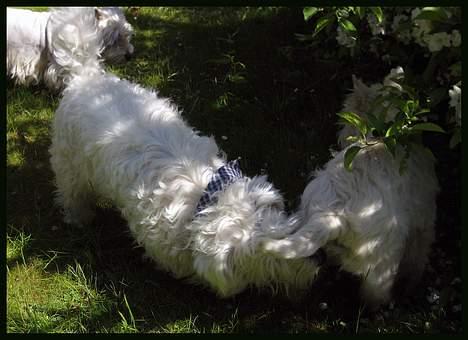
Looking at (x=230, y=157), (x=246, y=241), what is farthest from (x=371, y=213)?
(x=230, y=157)

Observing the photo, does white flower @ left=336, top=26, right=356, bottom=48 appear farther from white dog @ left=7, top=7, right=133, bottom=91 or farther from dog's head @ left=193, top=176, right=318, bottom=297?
white dog @ left=7, top=7, right=133, bottom=91

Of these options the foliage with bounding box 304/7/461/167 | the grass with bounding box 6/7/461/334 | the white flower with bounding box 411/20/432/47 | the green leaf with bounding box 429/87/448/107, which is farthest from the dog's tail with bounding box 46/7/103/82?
the green leaf with bounding box 429/87/448/107

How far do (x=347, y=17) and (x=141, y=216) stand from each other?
1.50 m

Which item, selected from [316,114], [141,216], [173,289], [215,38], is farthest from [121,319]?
[215,38]

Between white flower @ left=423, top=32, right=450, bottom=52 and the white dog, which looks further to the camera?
the white dog

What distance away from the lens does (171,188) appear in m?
2.87

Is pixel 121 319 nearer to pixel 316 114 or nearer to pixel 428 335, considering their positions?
pixel 428 335

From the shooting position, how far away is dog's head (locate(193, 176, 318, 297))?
8.59ft

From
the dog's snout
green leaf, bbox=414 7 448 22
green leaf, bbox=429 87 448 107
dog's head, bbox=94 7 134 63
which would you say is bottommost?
dog's head, bbox=94 7 134 63

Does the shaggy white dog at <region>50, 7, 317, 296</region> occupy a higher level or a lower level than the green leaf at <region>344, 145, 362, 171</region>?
lower

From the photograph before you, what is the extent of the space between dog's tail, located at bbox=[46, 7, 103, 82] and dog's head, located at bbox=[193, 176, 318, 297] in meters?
1.48

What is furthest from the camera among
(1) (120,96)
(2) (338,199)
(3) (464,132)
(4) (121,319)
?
(1) (120,96)

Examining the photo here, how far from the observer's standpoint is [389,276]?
2799 mm

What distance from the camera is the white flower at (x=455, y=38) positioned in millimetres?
2490
